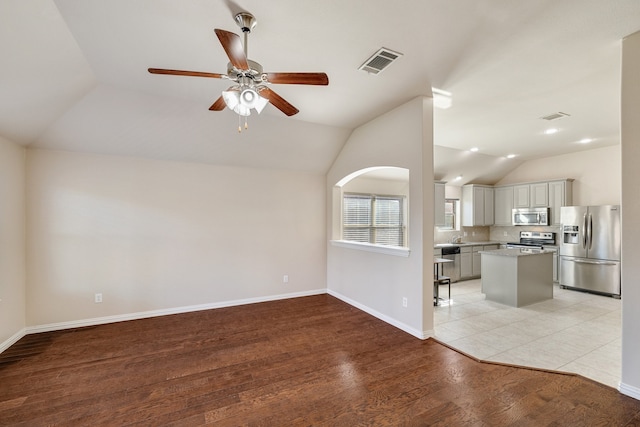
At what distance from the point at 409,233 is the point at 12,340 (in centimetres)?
500

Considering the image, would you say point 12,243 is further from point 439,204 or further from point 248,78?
point 439,204

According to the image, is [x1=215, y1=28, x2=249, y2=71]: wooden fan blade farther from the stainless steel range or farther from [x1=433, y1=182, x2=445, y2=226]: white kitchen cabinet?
the stainless steel range

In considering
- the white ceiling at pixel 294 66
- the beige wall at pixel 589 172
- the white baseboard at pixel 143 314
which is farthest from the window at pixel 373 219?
the beige wall at pixel 589 172

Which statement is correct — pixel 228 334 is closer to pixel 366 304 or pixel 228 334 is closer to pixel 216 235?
pixel 216 235

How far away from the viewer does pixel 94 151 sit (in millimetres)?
3904

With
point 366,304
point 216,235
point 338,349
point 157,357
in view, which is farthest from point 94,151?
point 366,304

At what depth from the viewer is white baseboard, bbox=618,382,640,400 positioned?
2.22m

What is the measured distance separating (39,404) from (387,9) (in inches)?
161

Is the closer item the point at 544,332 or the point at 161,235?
the point at 544,332

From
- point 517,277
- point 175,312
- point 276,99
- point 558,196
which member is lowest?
point 175,312

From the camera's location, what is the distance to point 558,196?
6309 millimetres

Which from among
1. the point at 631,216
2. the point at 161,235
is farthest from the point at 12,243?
the point at 631,216

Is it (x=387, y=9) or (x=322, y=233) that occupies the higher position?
(x=387, y=9)

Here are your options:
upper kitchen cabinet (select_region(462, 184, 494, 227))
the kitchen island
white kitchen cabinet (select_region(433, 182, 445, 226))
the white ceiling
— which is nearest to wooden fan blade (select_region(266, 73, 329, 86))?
the white ceiling
